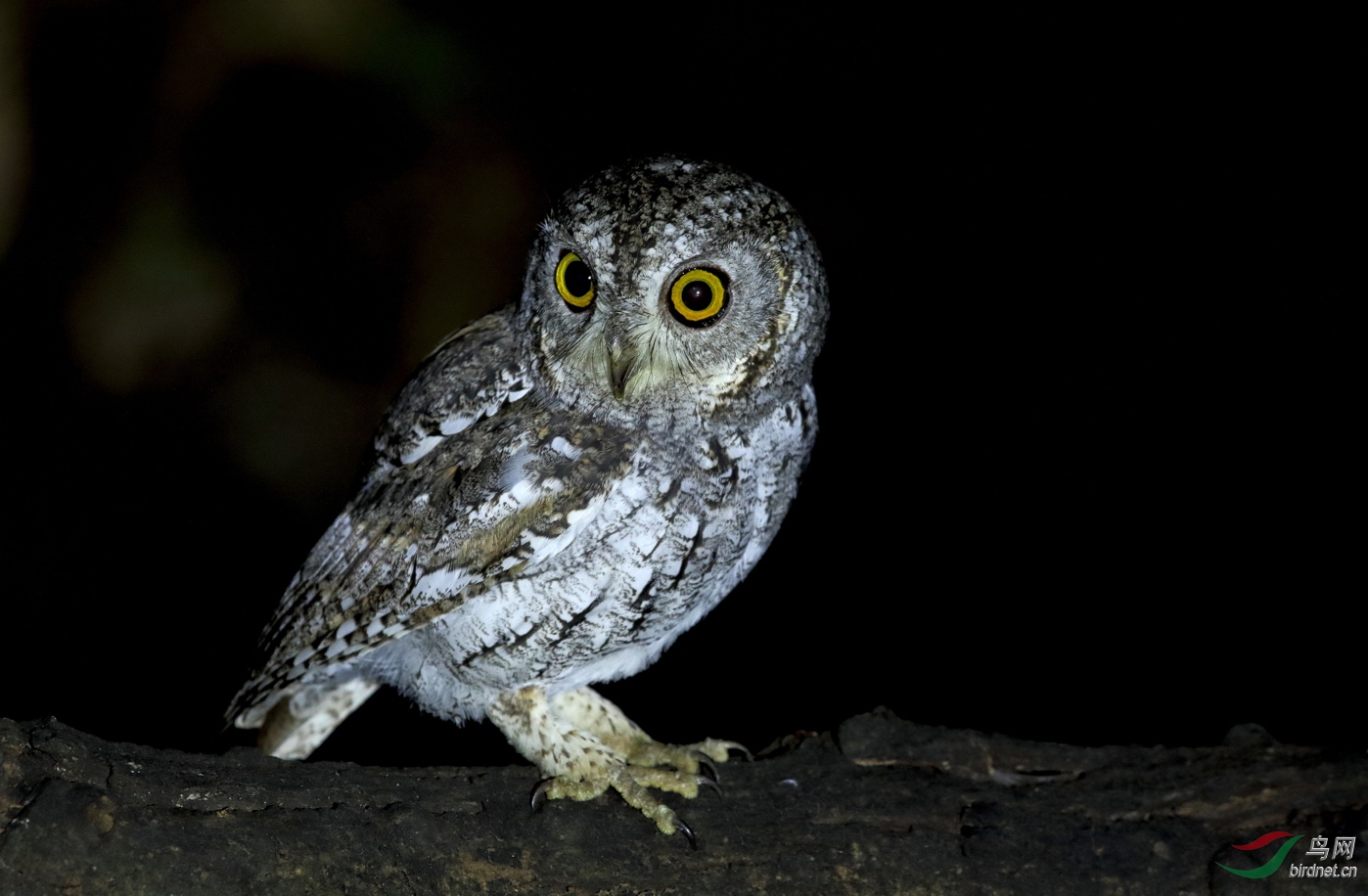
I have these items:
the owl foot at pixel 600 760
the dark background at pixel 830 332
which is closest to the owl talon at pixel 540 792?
the owl foot at pixel 600 760

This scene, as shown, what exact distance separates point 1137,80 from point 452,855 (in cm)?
222

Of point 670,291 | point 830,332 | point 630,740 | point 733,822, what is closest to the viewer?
point 670,291

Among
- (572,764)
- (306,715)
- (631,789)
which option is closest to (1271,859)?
(631,789)

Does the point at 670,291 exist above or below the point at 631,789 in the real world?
above

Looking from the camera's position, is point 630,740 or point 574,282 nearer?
point 574,282

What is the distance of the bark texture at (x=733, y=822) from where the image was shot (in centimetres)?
140

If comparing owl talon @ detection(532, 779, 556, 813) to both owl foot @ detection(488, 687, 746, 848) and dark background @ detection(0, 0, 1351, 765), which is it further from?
dark background @ detection(0, 0, 1351, 765)

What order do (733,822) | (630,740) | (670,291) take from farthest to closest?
1. (630,740)
2. (733,822)
3. (670,291)

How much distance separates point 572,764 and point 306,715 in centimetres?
64

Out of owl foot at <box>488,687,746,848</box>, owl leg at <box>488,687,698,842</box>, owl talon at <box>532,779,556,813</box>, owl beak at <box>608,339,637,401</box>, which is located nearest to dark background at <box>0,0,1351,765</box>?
owl foot at <box>488,687,746,848</box>

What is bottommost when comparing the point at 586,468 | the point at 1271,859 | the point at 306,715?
the point at 306,715

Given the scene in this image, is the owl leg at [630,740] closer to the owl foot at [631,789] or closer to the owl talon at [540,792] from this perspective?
the owl foot at [631,789]

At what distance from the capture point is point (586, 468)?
1.67 metres

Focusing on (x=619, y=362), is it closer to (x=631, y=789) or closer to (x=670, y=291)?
(x=670, y=291)
